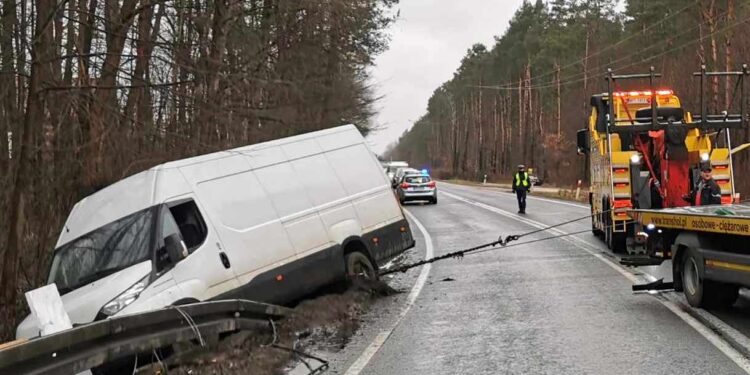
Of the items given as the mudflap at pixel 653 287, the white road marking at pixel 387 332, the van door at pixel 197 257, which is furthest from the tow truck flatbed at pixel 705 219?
the van door at pixel 197 257

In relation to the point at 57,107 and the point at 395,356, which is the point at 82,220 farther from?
the point at 395,356

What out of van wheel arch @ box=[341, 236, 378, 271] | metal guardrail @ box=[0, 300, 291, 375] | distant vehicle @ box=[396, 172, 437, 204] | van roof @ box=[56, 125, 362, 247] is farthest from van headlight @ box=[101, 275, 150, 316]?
distant vehicle @ box=[396, 172, 437, 204]

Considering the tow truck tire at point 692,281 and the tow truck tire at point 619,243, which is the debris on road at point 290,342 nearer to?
the tow truck tire at point 692,281

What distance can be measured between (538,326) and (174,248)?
13.5 feet

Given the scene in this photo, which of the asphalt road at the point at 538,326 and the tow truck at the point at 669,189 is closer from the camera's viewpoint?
the asphalt road at the point at 538,326

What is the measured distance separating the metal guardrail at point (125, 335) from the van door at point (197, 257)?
1.90ft

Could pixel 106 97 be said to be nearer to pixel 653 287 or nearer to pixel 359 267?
pixel 359 267

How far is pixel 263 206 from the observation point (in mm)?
9211

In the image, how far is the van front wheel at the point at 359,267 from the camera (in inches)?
408

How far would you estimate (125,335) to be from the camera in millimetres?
5867

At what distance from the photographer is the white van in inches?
295

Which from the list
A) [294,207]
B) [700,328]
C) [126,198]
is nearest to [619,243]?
[700,328]

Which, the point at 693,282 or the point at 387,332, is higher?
the point at 693,282

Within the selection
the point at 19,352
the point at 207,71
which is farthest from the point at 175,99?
the point at 19,352
